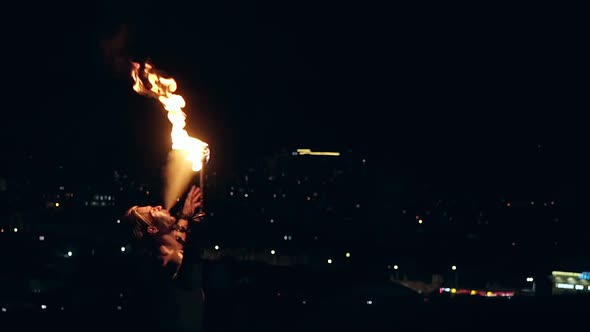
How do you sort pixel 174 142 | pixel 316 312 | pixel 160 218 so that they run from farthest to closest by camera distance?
pixel 316 312 < pixel 174 142 < pixel 160 218

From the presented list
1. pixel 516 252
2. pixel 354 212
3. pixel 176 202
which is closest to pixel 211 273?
pixel 176 202

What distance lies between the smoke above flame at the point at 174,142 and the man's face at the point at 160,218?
3.2 inches

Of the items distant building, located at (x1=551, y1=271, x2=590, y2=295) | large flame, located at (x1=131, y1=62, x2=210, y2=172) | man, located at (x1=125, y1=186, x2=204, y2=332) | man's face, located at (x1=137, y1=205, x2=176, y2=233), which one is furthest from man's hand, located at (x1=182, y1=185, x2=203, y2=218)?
distant building, located at (x1=551, y1=271, x2=590, y2=295)

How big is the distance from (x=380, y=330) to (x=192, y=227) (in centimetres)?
278

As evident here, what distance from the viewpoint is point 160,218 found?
18.8 ft

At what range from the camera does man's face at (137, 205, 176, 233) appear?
5734mm

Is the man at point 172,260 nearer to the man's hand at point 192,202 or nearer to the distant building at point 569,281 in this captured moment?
the man's hand at point 192,202

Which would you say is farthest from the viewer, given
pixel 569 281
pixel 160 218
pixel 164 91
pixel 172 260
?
pixel 569 281

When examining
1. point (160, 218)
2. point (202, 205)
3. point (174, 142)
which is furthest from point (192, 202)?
point (174, 142)

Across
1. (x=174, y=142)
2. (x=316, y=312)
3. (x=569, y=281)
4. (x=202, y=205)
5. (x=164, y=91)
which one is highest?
(x=164, y=91)

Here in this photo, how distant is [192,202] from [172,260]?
0.41 m

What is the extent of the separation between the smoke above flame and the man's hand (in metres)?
0.07

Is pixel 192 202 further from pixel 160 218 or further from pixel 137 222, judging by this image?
pixel 137 222

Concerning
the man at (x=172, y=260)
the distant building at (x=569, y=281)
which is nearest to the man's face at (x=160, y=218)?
the man at (x=172, y=260)
